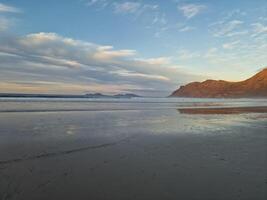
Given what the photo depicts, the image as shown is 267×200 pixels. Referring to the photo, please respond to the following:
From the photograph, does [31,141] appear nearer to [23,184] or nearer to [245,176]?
[23,184]

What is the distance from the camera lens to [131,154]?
9.11m

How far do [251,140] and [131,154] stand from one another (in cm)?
608

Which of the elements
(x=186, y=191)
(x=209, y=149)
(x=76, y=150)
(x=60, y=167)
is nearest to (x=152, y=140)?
(x=209, y=149)

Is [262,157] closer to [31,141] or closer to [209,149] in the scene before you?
[209,149]

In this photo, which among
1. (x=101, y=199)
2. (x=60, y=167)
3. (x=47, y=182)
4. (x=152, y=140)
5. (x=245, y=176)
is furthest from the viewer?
(x=152, y=140)

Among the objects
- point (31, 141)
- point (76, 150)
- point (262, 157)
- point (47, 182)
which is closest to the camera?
point (47, 182)

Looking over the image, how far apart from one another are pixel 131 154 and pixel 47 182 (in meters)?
3.51

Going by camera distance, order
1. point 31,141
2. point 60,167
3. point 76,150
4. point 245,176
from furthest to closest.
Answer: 1. point 31,141
2. point 76,150
3. point 60,167
4. point 245,176

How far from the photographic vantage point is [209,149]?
1005cm

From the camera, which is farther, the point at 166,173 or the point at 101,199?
the point at 166,173

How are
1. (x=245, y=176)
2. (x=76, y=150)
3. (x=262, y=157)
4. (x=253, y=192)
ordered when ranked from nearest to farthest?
1. (x=253, y=192)
2. (x=245, y=176)
3. (x=262, y=157)
4. (x=76, y=150)

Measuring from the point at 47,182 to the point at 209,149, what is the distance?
6.14 meters

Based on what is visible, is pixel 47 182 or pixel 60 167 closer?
pixel 47 182

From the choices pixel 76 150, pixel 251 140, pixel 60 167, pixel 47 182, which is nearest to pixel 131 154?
pixel 76 150
